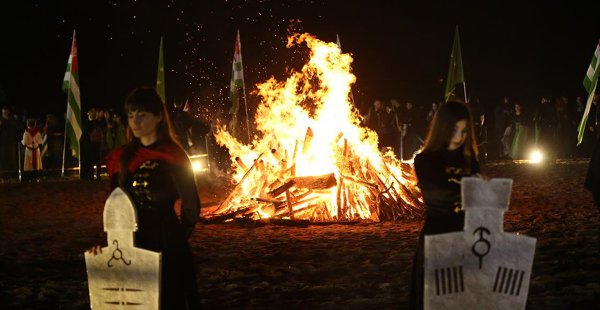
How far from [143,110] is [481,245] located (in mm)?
2010

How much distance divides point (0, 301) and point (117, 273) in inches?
126

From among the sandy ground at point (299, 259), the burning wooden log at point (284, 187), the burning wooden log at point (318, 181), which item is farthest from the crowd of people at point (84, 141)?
the burning wooden log at point (318, 181)

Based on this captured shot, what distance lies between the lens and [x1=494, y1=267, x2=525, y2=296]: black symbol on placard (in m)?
3.62

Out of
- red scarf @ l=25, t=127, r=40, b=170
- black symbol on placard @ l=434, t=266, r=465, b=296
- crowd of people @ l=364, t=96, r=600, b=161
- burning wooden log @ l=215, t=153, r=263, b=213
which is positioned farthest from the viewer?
crowd of people @ l=364, t=96, r=600, b=161

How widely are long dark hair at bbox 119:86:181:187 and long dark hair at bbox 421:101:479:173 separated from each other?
1.56 meters

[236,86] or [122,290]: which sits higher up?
[236,86]

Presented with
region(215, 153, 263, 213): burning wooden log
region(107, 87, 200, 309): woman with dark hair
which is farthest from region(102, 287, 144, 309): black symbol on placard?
region(215, 153, 263, 213): burning wooden log

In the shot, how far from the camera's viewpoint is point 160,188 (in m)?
3.74

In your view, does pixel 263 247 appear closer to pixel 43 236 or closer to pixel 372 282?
pixel 372 282

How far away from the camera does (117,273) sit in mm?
3664

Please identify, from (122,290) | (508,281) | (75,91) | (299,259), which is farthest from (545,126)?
(122,290)

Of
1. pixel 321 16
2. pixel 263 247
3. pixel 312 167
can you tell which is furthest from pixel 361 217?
pixel 321 16

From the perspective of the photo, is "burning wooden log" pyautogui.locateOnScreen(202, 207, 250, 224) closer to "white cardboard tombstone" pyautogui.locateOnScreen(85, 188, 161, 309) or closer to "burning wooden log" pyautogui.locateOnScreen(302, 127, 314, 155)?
"burning wooden log" pyautogui.locateOnScreen(302, 127, 314, 155)

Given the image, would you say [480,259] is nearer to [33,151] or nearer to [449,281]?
[449,281]
